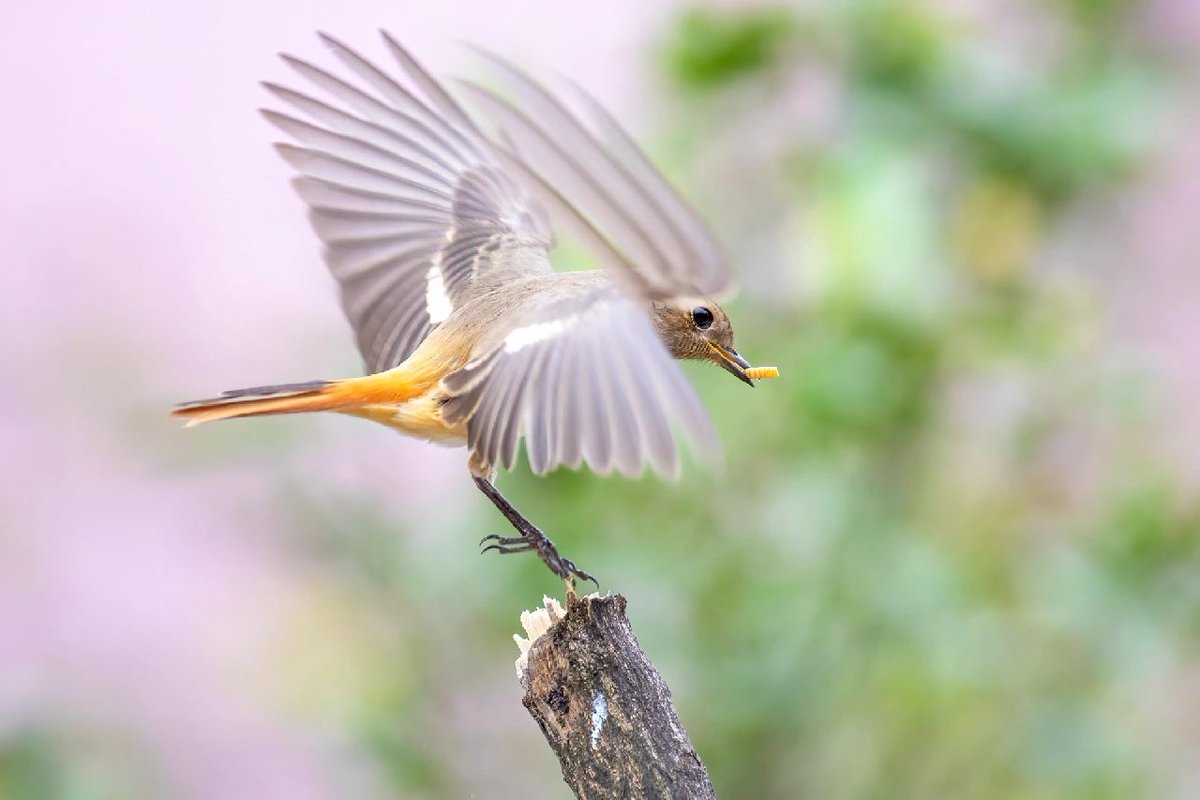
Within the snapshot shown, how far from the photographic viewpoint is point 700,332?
2.24 m

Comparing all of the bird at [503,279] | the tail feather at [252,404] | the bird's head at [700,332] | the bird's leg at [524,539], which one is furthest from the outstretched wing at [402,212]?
the tail feather at [252,404]

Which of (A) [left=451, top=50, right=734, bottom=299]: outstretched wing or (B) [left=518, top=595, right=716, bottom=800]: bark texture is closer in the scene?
(A) [left=451, top=50, right=734, bottom=299]: outstretched wing

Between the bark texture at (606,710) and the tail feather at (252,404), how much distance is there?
42 centimetres

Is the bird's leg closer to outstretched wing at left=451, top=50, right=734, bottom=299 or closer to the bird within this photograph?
the bird

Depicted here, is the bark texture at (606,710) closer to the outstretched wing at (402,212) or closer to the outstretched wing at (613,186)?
the outstretched wing at (613,186)

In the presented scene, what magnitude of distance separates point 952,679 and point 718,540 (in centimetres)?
54

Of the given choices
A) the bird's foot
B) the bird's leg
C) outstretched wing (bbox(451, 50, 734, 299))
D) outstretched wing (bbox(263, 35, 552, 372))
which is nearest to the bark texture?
the bird's foot

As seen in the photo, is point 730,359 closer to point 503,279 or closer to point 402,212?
point 503,279

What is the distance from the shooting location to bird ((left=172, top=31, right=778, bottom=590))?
1.51m

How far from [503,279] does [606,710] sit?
818 mm

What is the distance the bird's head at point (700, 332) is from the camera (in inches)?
87.4

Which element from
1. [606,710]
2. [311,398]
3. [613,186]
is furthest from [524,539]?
[613,186]

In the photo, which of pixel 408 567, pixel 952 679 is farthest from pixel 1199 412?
pixel 408 567

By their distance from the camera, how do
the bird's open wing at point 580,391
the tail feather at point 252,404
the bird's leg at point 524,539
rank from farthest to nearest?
the bird's leg at point 524,539 → the tail feather at point 252,404 → the bird's open wing at point 580,391
